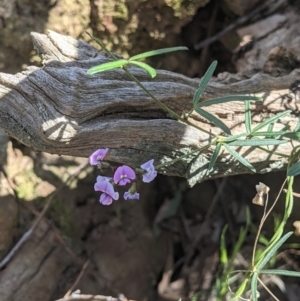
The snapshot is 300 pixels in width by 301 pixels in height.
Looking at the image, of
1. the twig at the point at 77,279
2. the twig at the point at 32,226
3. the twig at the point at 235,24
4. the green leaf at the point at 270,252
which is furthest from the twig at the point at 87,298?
the twig at the point at 235,24

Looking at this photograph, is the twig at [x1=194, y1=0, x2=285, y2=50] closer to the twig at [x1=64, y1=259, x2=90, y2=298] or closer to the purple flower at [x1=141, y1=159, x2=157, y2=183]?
the purple flower at [x1=141, y1=159, x2=157, y2=183]

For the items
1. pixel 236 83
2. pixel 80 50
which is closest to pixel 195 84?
pixel 236 83

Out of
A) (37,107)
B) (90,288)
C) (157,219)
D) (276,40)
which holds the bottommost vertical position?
(90,288)

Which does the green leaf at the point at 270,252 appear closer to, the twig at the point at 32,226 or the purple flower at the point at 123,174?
the purple flower at the point at 123,174

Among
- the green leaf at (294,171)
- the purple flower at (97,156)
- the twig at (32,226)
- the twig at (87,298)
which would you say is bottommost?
the twig at (87,298)

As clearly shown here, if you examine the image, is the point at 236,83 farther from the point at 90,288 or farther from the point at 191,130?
the point at 90,288

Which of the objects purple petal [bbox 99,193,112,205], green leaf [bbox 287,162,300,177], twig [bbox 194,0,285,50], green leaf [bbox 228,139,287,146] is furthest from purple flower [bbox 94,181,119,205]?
twig [bbox 194,0,285,50]

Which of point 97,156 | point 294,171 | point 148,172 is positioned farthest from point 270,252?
point 97,156
